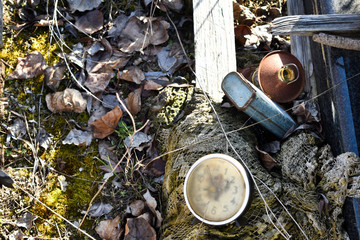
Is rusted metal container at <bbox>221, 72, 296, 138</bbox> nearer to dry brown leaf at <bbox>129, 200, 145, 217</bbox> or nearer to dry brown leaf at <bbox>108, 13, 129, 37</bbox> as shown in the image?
dry brown leaf at <bbox>129, 200, 145, 217</bbox>

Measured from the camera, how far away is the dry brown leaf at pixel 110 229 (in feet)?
10.1

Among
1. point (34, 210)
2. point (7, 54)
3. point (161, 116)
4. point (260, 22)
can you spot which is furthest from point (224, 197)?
point (7, 54)

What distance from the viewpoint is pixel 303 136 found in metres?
2.83

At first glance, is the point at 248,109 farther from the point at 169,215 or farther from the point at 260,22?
the point at 260,22

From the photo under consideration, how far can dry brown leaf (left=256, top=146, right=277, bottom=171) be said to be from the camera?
281cm

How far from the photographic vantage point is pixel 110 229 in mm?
3090

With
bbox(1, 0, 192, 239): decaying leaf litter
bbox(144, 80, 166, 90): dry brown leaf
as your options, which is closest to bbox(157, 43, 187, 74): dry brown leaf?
bbox(1, 0, 192, 239): decaying leaf litter

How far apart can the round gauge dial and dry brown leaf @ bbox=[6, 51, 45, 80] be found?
1.86m

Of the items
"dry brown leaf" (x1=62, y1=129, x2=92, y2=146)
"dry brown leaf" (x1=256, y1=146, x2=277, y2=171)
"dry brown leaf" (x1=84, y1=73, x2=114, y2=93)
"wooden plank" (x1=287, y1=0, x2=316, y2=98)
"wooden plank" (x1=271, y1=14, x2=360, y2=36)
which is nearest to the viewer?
"wooden plank" (x1=271, y1=14, x2=360, y2=36)

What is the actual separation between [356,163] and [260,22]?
1797 mm

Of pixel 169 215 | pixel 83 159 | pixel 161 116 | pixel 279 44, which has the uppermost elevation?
pixel 279 44

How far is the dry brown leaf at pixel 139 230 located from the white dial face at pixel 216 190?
0.71 meters

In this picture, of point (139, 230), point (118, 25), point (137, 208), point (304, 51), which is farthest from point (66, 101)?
point (304, 51)

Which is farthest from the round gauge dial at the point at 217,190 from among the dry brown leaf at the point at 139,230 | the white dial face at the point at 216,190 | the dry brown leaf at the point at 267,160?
the dry brown leaf at the point at 139,230
